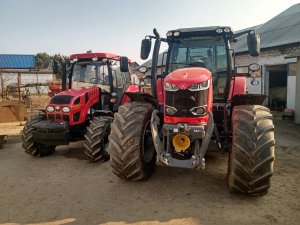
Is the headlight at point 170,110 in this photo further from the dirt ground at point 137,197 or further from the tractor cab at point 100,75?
the tractor cab at point 100,75

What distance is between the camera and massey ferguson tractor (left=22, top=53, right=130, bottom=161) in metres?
6.06

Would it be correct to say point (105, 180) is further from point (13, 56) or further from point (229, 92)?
point (13, 56)

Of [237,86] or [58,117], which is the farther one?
[58,117]

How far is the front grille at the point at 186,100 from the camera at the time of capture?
166 inches

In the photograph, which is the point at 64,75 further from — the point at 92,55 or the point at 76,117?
the point at 76,117

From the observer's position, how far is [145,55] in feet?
17.8

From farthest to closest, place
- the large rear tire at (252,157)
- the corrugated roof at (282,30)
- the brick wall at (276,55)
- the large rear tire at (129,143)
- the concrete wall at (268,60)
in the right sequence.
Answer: the corrugated roof at (282,30) → the concrete wall at (268,60) → the brick wall at (276,55) → the large rear tire at (129,143) → the large rear tire at (252,157)

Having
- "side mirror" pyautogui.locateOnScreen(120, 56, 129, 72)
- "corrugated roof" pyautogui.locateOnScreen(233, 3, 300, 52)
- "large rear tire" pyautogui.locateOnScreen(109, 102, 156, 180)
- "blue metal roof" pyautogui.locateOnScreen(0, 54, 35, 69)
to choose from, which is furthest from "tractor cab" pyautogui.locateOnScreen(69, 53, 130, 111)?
"blue metal roof" pyautogui.locateOnScreen(0, 54, 35, 69)

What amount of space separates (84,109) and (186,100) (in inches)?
126

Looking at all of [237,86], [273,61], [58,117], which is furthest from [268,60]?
[58,117]

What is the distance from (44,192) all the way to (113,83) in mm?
3455

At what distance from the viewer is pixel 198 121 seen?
13.9 ft

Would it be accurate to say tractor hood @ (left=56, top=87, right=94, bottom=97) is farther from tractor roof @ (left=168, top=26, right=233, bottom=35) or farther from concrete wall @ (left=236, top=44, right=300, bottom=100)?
concrete wall @ (left=236, top=44, right=300, bottom=100)

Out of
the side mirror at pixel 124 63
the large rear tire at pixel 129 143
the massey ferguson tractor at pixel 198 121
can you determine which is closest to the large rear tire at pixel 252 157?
the massey ferguson tractor at pixel 198 121
